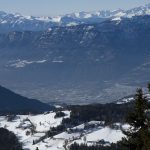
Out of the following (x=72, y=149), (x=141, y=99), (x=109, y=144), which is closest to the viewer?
(x=141, y=99)

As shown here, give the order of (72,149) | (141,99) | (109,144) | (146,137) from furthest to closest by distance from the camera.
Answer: (109,144)
(72,149)
(141,99)
(146,137)

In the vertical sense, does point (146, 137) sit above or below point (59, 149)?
above

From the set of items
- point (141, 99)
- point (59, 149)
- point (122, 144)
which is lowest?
point (59, 149)

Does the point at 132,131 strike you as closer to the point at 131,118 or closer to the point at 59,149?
the point at 131,118

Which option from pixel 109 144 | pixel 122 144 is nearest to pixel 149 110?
pixel 122 144

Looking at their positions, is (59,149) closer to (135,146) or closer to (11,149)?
(11,149)

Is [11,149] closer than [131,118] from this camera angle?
No
